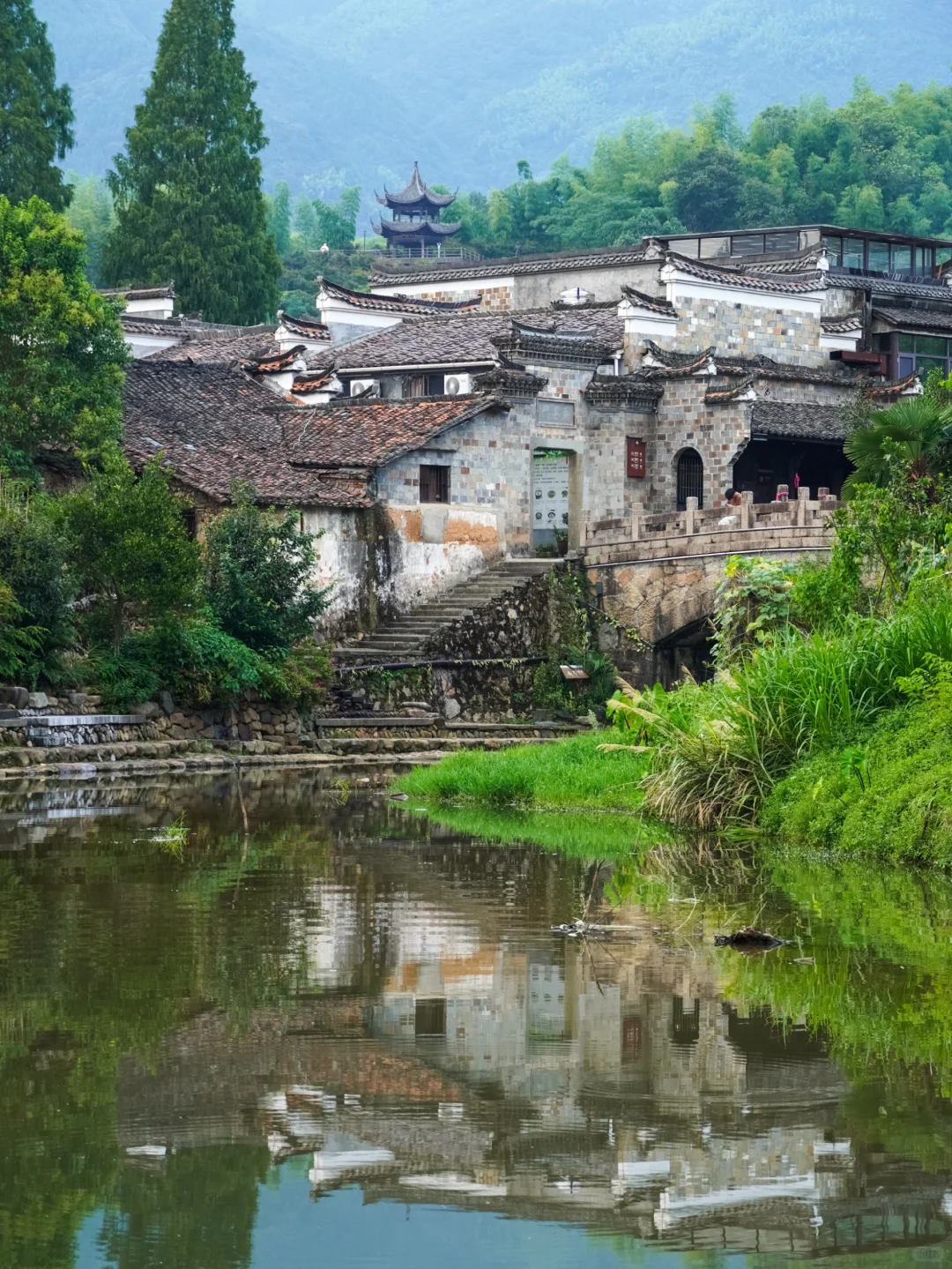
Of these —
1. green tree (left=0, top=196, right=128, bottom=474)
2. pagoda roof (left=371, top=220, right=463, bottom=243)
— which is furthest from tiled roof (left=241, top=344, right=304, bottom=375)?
pagoda roof (left=371, top=220, right=463, bottom=243)

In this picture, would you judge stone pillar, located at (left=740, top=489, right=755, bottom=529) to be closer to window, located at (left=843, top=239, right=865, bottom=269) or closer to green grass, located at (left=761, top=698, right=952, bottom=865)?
green grass, located at (left=761, top=698, right=952, bottom=865)

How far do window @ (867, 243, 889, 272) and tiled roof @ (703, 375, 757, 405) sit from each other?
15.0m

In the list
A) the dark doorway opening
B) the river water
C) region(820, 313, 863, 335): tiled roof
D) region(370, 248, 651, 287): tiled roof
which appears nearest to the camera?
the river water

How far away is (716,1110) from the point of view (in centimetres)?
916

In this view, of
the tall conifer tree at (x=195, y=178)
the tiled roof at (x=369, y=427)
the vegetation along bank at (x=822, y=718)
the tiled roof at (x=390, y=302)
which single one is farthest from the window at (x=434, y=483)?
the tall conifer tree at (x=195, y=178)

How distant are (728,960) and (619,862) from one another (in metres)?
5.39

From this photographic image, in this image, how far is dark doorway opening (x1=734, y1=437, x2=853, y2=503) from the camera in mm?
46469

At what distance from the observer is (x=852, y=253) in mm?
58000

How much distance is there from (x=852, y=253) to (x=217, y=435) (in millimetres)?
24136

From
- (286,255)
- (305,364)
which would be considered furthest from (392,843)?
(286,255)

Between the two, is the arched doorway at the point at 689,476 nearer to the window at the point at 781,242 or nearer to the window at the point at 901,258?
the window at the point at 781,242

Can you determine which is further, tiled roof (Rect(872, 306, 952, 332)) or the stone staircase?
tiled roof (Rect(872, 306, 952, 332))

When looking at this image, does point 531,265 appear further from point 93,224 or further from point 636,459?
point 93,224

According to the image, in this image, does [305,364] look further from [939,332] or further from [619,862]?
[619,862]
